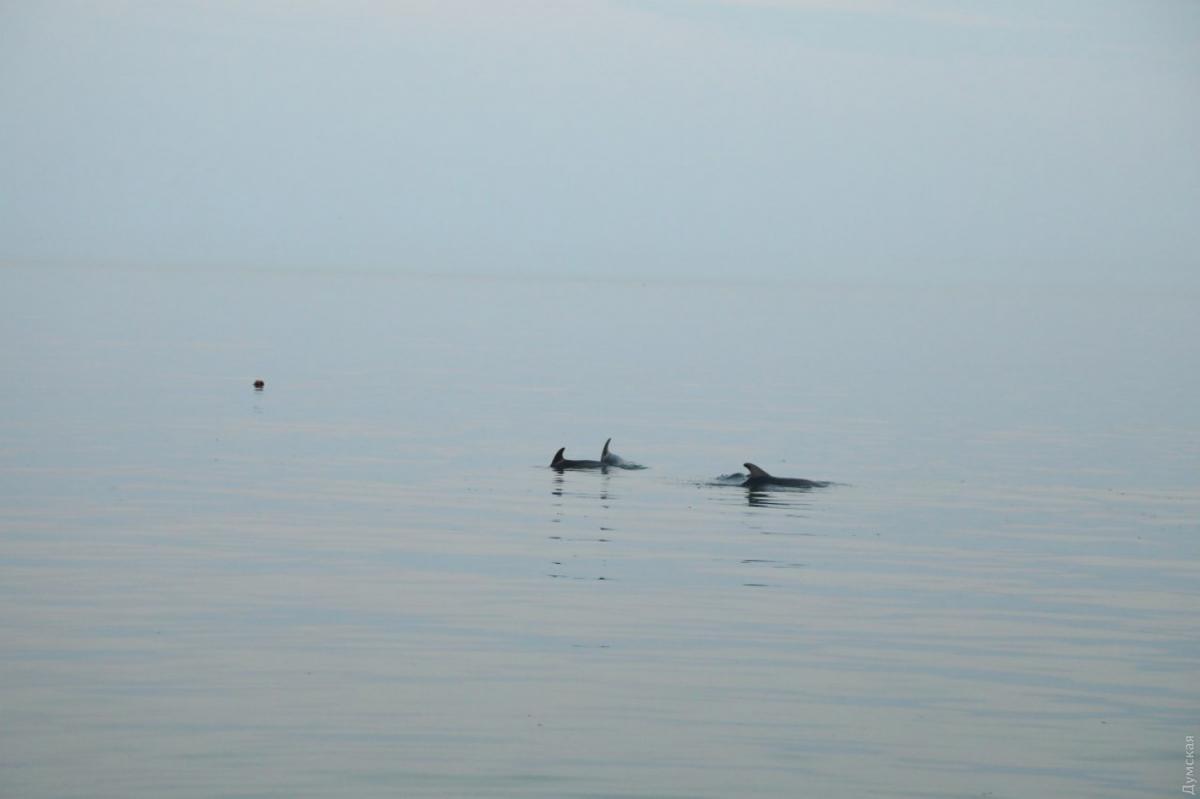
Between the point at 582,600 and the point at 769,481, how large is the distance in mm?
11032

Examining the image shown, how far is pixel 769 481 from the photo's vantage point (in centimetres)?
3011

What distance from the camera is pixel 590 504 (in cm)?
2788

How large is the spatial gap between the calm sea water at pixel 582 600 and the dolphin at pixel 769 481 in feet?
2.04

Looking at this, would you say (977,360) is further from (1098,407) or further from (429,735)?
(429,735)

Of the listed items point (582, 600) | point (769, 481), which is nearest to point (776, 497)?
point (769, 481)

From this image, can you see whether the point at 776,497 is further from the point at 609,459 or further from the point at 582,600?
the point at 582,600

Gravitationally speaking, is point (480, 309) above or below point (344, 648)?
above

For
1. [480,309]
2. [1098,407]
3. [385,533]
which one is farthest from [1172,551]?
[480,309]

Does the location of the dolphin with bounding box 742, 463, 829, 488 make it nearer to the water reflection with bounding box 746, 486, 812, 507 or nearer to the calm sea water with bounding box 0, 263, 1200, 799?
the water reflection with bounding box 746, 486, 812, 507

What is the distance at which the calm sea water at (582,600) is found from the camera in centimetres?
1362

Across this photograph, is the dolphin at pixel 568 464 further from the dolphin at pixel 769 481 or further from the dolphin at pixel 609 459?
the dolphin at pixel 769 481

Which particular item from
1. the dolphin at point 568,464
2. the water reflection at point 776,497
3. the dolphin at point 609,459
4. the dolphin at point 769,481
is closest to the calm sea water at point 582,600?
the water reflection at point 776,497

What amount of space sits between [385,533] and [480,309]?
117863mm

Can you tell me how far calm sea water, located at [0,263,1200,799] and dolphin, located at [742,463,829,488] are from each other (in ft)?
2.04
